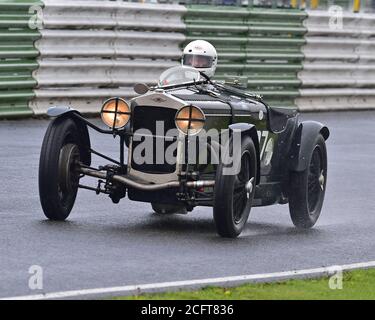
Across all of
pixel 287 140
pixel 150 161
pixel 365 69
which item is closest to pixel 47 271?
pixel 150 161

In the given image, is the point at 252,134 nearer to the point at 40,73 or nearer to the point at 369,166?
the point at 369,166

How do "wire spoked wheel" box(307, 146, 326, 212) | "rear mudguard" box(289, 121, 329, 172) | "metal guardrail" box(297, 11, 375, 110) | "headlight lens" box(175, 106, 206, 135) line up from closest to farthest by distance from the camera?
"headlight lens" box(175, 106, 206, 135)
"rear mudguard" box(289, 121, 329, 172)
"wire spoked wheel" box(307, 146, 326, 212)
"metal guardrail" box(297, 11, 375, 110)

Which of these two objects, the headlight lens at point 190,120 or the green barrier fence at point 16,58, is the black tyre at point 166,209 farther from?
the green barrier fence at point 16,58

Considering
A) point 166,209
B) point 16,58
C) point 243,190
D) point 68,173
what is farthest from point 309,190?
point 16,58

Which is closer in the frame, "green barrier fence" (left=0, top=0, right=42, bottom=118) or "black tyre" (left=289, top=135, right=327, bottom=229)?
"black tyre" (left=289, top=135, right=327, bottom=229)

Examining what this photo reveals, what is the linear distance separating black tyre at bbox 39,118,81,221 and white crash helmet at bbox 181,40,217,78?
1455 millimetres

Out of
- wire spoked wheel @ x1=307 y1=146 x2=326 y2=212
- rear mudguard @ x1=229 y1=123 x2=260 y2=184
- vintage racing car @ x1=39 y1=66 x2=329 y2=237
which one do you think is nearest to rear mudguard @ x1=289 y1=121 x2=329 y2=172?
wire spoked wheel @ x1=307 y1=146 x2=326 y2=212

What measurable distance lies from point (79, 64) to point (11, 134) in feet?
8.20

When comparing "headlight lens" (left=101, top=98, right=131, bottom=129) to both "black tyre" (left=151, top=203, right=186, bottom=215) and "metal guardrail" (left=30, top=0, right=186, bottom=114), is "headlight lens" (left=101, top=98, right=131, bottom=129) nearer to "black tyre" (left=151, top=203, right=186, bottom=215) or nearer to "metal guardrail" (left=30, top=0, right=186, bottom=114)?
"black tyre" (left=151, top=203, right=186, bottom=215)

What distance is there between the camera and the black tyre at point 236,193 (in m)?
9.56

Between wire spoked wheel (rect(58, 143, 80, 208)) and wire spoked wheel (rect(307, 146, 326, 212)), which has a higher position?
wire spoked wheel (rect(58, 143, 80, 208))

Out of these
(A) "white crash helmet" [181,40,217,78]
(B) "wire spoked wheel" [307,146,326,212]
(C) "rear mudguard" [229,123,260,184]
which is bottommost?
(B) "wire spoked wheel" [307,146,326,212]

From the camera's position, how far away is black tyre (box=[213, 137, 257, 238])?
376 inches

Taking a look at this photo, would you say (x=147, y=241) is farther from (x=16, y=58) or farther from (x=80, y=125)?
(x=16, y=58)
